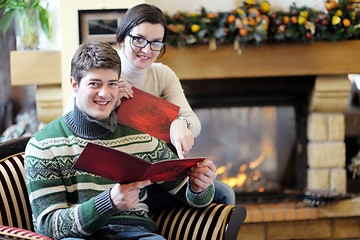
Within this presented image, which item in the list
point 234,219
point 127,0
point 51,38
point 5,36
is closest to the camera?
point 234,219

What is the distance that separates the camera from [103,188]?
6.65 feet

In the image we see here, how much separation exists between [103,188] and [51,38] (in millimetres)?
1719

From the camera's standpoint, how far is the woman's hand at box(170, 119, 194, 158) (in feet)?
7.04

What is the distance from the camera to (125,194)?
1836 mm

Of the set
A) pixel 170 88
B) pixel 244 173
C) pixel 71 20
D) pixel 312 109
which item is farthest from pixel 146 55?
pixel 244 173

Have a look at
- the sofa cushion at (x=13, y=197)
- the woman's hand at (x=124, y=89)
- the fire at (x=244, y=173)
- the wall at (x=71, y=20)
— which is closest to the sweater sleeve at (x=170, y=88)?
the woman's hand at (x=124, y=89)

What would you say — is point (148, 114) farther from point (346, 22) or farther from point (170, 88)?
point (346, 22)

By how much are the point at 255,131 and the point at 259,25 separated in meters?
0.76

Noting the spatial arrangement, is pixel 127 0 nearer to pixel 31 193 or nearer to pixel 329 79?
pixel 329 79

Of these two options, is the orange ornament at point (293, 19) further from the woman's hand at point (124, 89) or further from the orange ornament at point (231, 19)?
the woman's hand at point (124, 89)

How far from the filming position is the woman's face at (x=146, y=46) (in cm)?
223

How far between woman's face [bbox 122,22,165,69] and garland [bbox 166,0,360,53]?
1.22 metres


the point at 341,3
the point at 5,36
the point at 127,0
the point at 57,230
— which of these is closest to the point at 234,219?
the point at 57,230

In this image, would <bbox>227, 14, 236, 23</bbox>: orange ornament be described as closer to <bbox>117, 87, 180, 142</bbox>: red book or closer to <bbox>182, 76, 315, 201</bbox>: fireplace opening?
<bbox>182, 76, 315, 201</bbox>: fireplace opening
